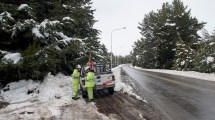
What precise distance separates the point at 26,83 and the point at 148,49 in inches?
2191

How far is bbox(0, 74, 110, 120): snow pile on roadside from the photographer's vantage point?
1045 centimetres

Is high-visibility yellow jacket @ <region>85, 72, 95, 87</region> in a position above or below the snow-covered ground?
above

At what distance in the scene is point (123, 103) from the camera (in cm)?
1293

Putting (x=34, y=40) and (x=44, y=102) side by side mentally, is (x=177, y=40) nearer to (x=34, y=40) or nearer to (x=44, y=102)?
(x=34, y=40)

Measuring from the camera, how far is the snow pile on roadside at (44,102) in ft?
34.3

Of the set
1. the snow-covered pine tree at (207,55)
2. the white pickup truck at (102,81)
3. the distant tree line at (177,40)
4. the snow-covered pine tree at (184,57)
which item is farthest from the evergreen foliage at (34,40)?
the snow-covered pine tree at (184,57)

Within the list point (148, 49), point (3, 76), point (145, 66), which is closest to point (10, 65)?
point (3, 76)

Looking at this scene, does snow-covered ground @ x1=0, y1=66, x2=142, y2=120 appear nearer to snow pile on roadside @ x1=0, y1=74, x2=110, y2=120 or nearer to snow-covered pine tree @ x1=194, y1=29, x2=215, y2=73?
snow pile on roadside @ x1=0, y1=74, x2=110, y2=120

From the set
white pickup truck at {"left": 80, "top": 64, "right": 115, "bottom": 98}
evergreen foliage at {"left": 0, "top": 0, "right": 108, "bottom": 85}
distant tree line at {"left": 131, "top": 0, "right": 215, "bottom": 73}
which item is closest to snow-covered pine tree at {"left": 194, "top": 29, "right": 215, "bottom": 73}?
distant tree line at {"left": 131, "top": 0, "right": 215, "bottom": 73}

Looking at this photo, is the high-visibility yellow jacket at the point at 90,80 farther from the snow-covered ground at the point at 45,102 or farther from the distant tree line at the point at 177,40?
the distant tree line at the point at 177,40

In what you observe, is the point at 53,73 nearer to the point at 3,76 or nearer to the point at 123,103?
the point at 3,76

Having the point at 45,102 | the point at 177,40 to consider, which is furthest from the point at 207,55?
the point at 45,102

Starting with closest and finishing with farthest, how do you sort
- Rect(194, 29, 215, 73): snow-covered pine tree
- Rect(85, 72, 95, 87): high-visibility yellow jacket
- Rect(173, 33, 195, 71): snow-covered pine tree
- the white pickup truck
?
1. Rect(85, 72, 95, 87): high-visibility yellow jacket
2. the white pickup truck
3. Rect(194, 29, 215, 73): snow-covered pine tree
4. Rect(173, 33, 195, 71): snow-covered pine tree

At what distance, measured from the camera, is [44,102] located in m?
13.0
